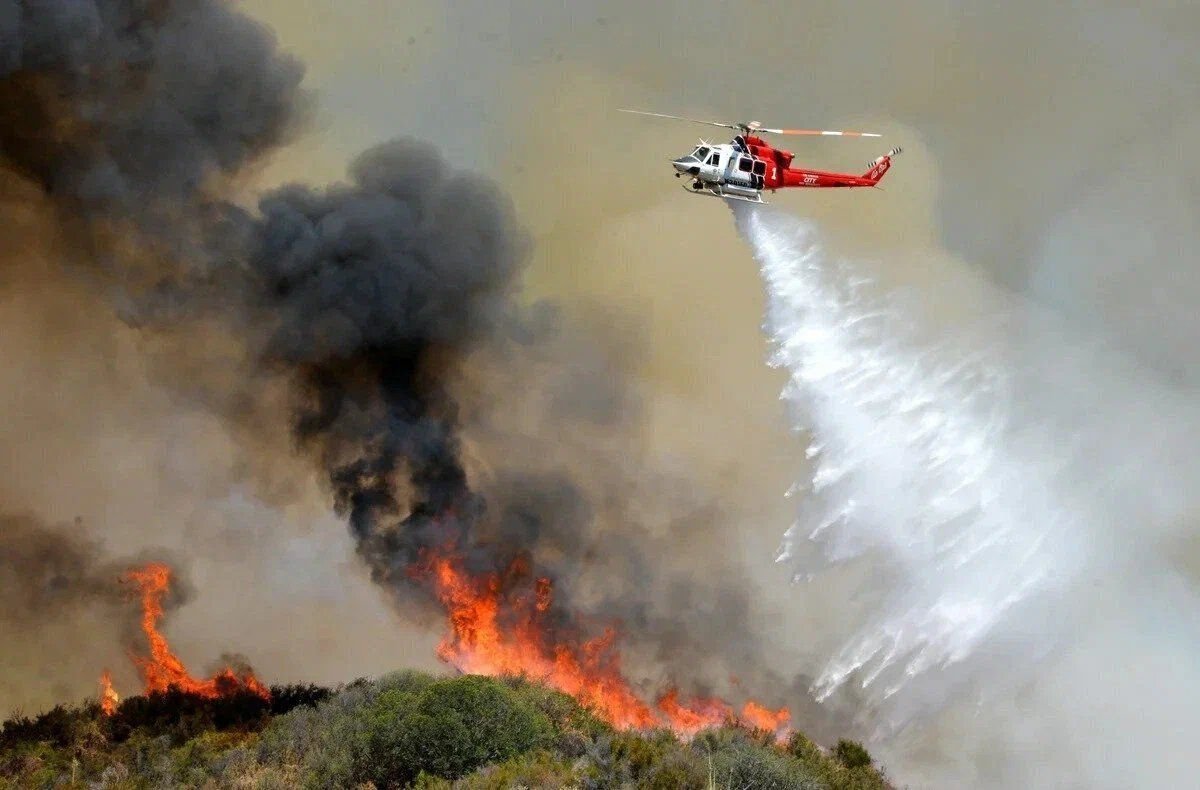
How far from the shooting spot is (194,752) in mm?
38375

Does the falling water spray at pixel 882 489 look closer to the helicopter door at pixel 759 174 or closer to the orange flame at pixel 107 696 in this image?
the helicopter door at pixel 759 174

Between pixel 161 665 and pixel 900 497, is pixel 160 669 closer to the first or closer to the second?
pixel 161 665

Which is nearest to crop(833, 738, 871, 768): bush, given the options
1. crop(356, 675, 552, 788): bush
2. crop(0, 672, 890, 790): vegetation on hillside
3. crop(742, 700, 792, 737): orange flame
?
crop(0, 672, 890, 790): vegetation on hillside

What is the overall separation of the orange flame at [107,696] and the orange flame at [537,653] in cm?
1288

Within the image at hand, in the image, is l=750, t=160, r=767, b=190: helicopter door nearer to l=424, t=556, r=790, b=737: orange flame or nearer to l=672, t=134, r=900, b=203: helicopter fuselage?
l=672, t=134, r=900, b=203: helicopter fuselage

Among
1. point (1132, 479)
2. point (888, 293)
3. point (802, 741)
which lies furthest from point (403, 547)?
point (1132, 479)

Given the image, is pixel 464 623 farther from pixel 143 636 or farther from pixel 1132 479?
pixel 1132 479

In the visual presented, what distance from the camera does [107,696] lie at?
47.6 metres

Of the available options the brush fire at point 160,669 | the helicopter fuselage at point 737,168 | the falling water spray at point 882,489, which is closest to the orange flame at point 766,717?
the falling water spray at point 882,489

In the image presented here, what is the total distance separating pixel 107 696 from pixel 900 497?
33.1 metres

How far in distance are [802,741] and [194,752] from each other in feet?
67.5

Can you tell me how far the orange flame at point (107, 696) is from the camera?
151ft

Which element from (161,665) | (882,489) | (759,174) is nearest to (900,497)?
(882,489)

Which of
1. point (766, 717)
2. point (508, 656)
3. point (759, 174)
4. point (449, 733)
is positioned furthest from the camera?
point (508, 656)
